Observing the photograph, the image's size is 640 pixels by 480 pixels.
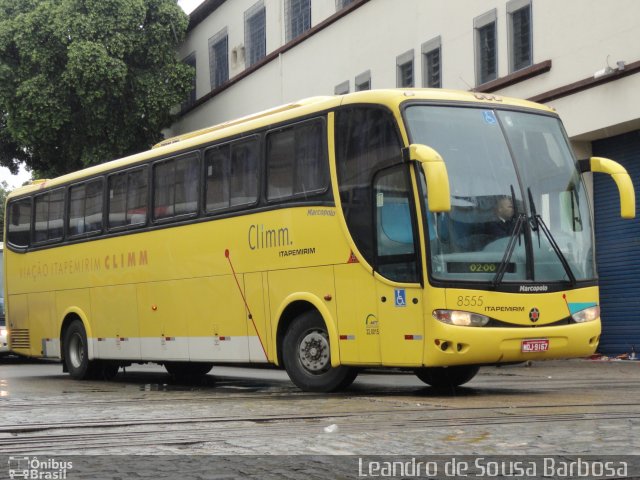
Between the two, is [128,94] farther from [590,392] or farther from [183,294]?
[590,392]

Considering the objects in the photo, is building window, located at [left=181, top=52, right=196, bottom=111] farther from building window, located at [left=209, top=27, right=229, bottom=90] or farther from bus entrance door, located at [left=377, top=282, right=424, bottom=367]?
bus entrance door, located at [left=377, top=282, right=424, bottom=367]

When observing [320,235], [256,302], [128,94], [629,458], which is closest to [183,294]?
[256,302]

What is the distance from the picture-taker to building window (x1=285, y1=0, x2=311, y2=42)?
1303 inches

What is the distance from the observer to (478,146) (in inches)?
509

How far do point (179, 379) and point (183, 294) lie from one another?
2845 millimetres

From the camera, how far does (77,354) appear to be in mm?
19562

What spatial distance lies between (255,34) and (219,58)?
344cm

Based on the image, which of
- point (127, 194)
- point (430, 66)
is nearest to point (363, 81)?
point (430, 66)

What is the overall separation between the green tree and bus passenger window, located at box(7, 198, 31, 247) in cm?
1551

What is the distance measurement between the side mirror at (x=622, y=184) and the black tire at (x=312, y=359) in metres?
3.47

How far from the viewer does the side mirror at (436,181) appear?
1170 cm

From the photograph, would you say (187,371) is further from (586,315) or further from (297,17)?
(297,17)

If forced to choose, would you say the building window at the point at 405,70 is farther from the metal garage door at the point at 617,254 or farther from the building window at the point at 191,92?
the building window at the point at 191,92

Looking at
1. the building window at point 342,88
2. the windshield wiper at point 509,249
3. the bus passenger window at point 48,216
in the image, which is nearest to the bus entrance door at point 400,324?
the windshield wiper at point 509,249
